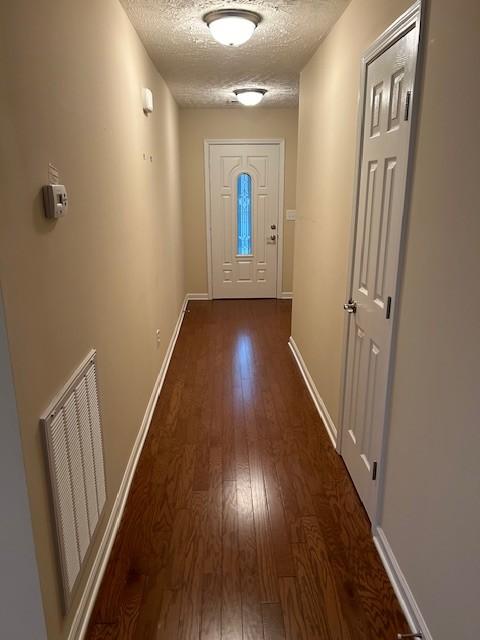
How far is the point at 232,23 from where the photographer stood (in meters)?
2.52

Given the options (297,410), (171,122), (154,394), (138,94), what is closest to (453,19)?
(138,94)

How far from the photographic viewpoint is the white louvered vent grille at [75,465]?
135 cm

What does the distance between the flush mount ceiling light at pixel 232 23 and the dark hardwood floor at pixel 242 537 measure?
238 centimetres

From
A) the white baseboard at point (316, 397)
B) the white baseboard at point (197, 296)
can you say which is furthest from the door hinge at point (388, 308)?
the white baseboard at point (197, 296)

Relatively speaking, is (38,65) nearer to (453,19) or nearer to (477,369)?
(453,19)

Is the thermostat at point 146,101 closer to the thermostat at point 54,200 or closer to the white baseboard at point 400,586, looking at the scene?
the thermostat at point 54,200

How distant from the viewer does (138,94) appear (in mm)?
2850

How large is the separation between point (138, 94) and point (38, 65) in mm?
1692

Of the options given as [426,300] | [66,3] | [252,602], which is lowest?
[252,602]

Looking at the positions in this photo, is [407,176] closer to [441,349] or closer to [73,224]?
[441,349]

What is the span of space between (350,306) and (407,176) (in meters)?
0.86

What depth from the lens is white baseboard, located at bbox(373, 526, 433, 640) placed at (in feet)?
5.10

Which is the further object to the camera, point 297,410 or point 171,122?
point 171,122

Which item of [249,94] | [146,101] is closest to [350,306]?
[146,101]
